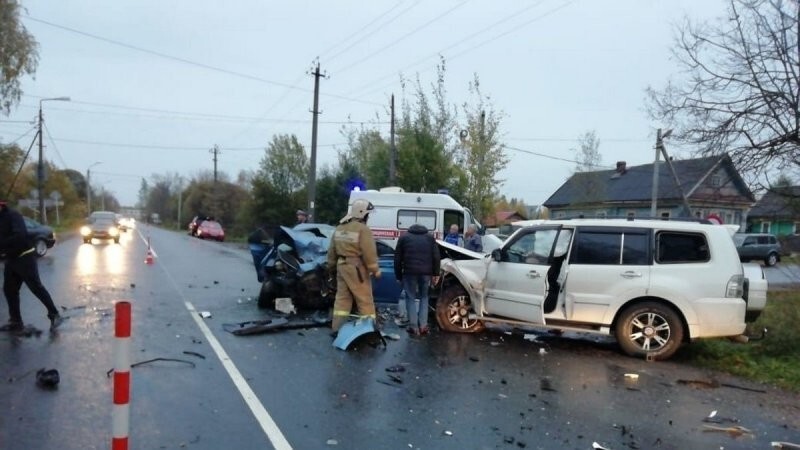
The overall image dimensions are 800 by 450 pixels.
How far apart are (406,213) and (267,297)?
19.8 ft

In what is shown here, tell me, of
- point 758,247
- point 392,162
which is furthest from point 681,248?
point 758,247

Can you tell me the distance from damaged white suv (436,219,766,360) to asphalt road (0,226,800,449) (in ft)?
1.53

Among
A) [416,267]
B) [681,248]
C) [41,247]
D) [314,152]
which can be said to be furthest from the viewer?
[314,152]

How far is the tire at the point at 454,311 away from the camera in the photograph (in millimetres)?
9289

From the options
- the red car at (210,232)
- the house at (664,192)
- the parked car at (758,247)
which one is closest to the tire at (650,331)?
the house at (664,192)

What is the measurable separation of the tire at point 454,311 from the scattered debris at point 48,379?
525cm

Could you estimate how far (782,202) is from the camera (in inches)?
444

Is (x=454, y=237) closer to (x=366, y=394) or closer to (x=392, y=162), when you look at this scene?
(x=366, y=394)

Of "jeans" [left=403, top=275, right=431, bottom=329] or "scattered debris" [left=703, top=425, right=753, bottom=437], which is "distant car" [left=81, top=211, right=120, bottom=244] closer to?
"jeans" [left=403, top=275, right=431, bottom=329]

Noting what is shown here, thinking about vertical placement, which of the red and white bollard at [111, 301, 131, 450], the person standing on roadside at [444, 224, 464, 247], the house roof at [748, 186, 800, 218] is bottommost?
the red and white bollard at [111, 301, 131, 450]

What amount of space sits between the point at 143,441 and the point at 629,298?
6.06m

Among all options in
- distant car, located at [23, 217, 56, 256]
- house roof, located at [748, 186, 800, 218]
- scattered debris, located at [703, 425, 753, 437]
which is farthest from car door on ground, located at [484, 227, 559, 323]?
distant car, located at [23, 217, 56, 256]

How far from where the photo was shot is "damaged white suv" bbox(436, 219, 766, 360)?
769cm

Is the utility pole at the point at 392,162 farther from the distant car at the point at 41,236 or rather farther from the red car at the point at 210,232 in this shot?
the red car at the point at 210,232
